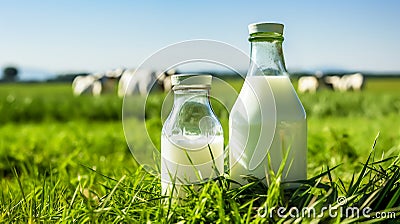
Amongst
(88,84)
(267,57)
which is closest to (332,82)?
(88,84)

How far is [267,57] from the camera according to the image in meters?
1.49

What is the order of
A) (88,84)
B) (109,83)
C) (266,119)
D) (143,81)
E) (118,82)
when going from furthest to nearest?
(88,84) → (109,83) → (118,82) → (143,81) → (266,119)

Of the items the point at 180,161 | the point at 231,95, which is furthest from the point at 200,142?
the point at 231,95

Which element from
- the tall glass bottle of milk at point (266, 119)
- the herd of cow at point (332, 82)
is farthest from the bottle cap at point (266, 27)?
the herd of cow at point (332, 82)

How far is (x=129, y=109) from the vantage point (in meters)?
1.62

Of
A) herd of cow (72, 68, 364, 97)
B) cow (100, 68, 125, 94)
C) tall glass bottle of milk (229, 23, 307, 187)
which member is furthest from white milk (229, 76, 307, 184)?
cow (100, 68, 125, 94)

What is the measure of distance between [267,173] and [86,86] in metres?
17.4

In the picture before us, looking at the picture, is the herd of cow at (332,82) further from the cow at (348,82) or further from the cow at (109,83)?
the cow at (109,83)

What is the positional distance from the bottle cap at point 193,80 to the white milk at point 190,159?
15cm

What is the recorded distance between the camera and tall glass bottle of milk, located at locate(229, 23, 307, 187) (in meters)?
1.43

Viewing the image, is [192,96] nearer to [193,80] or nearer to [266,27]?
[193,80]

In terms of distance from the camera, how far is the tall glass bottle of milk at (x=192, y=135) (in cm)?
146

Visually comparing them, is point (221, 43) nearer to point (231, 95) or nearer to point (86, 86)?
point (231, 95)

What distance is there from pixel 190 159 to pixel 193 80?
217mm
